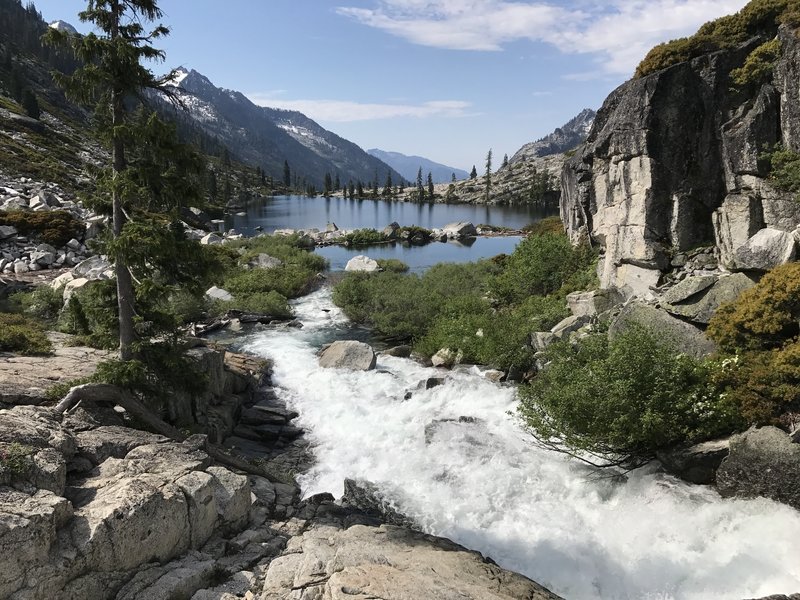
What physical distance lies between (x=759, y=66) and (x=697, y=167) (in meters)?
4.55

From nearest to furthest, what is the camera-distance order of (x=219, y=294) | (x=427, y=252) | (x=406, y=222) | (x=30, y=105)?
(x=219, y=294)
(x=427, y=252)
(x=30, y=105)
(x=406, y=222)

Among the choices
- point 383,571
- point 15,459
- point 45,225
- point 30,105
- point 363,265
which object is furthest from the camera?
point 30,105

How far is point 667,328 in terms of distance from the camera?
17719 millimetres

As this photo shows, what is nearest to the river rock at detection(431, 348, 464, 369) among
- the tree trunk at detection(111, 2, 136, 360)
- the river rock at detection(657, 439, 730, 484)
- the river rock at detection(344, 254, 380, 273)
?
the river rock at detection(657, 439, 730, 484)

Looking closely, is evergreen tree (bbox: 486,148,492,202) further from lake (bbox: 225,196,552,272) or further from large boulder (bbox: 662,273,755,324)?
large boulder (bbox: 662,273,755,324)

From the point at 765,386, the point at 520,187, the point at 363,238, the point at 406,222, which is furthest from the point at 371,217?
the point at 765,386

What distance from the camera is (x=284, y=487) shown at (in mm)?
14633

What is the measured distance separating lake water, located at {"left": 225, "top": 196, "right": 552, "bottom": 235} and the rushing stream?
235 feet

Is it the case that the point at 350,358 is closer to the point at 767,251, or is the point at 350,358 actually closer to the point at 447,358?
the point at 447,358

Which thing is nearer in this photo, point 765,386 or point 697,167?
point 765,386

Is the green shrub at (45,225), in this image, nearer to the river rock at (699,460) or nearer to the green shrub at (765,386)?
the river rock at (699,460)

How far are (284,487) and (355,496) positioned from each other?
2171 mm

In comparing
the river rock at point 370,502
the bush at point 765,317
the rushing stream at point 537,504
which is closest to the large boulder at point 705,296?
the bush at point 765,317

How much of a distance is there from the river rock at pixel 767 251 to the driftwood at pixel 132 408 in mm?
18447
